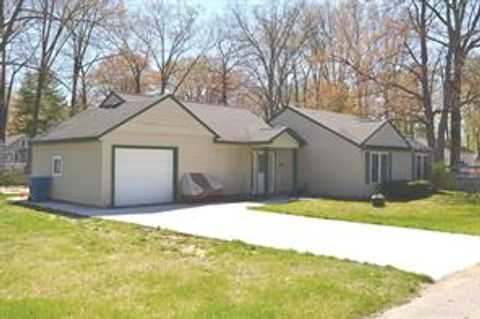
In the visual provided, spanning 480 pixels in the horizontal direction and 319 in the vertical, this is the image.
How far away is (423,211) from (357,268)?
1259cm

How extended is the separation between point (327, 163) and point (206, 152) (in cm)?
621

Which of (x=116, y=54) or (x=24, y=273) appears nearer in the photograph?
(x=24, y=273)

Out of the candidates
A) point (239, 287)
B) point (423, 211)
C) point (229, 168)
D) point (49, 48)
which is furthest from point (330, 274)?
point (49, 48)

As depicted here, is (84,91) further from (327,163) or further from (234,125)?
(327,163)

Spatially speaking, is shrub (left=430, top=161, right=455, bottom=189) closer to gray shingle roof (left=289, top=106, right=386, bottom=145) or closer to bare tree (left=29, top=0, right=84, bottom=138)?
gray shingle roof (left=289, top=106, right=386, bottom=145)

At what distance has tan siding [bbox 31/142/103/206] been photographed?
67.3 feet

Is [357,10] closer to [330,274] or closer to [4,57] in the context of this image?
[4,57]

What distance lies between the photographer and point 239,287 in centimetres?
839

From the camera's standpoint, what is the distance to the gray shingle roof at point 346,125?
1075 inches

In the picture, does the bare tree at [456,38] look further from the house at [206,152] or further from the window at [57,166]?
the window at [57,166]

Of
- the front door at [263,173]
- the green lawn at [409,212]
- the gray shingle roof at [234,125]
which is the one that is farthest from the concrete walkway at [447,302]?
the front door at [263,173]

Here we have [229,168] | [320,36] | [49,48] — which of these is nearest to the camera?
[229,168]

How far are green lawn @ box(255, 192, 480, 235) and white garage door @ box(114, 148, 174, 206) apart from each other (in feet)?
12.8

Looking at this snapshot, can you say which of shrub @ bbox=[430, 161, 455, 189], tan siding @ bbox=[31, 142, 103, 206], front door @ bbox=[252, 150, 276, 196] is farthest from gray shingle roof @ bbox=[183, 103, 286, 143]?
shrub @ bbox=[430, 161, 455, 189]
